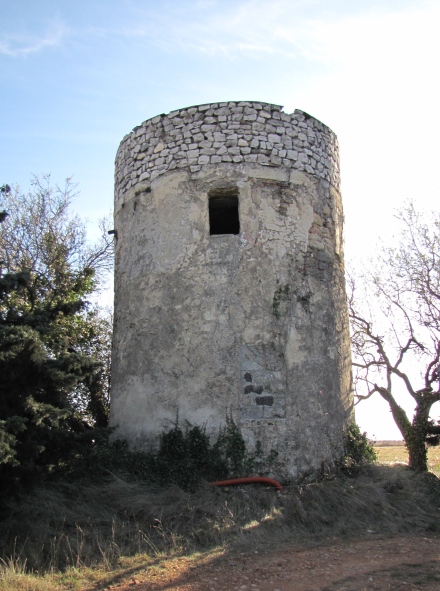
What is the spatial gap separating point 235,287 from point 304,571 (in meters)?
3.94

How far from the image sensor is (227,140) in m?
8.85

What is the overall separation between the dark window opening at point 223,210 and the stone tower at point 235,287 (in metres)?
0.05

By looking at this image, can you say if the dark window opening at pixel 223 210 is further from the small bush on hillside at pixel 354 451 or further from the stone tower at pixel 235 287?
the small bush on hillside at pixel 354 451

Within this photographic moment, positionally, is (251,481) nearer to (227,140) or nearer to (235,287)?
(235,287)

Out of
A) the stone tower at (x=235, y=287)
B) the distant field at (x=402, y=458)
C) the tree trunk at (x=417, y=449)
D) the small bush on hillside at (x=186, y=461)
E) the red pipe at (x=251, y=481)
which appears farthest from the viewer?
the distant field at (x=402, y=458)

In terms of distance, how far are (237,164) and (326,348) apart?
3.05m

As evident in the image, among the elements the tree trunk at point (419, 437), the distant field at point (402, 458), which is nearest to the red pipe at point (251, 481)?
the distant field at point (402, 458)

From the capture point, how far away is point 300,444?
7.94m

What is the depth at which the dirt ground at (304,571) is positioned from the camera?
514 cm

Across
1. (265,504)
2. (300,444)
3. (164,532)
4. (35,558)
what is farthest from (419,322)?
(35,558)

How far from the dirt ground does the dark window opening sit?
507cm

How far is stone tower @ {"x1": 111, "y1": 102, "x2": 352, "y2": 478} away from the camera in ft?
26.2

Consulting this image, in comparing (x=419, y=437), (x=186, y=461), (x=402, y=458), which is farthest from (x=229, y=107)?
(x=402, y=458)

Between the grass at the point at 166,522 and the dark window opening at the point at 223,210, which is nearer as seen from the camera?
the grass at the point at 166,522
